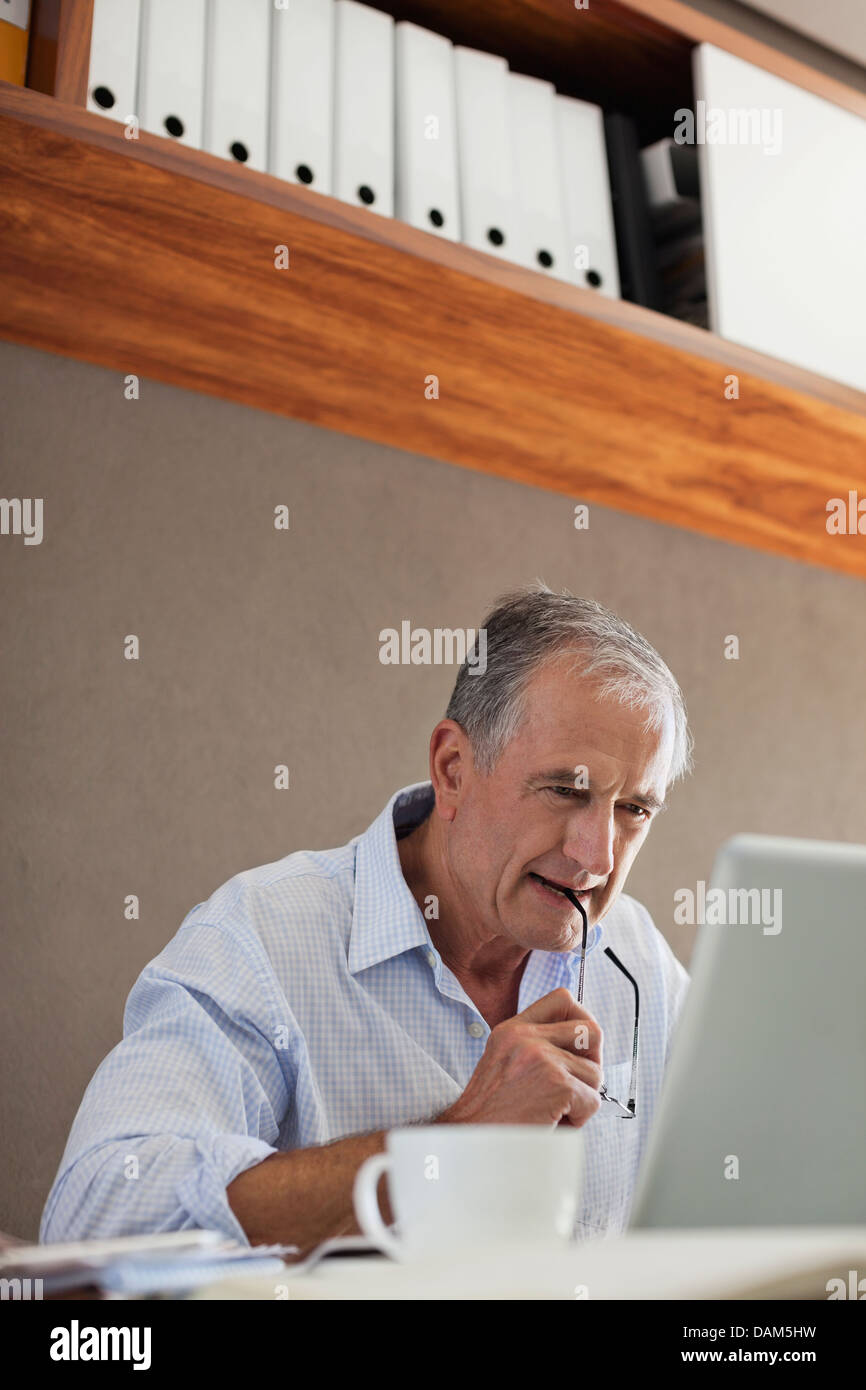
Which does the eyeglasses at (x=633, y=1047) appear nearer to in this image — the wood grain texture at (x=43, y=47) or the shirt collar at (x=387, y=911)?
the shirt collar at (x=387, y=911)

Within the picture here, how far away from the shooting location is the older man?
0.97 m

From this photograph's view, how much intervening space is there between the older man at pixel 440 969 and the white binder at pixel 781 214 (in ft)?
2.17

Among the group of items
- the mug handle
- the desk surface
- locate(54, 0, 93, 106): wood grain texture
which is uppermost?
locate(54, 0, 93, 106): wood grain texture

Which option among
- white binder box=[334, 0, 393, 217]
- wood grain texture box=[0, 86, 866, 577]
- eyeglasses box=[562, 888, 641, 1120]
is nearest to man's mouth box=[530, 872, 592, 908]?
eyeglasses box=[562, 888, 641, 1120]

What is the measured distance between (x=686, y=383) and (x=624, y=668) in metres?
0.63

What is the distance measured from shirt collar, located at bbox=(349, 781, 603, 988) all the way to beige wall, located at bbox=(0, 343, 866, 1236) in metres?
0.38

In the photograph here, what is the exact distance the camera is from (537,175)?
1.78 m

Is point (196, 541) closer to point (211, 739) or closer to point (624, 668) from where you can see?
point (211, 739)

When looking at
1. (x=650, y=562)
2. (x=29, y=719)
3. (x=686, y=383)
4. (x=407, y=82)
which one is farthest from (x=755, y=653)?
(x=29, y=719)

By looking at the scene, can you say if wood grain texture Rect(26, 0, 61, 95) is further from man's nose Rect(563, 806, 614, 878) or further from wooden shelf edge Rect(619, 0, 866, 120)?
man's nose Rect(563, 806, 614, 878)

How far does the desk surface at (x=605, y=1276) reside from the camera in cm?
47

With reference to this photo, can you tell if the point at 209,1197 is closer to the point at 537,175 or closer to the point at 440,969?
the point at 440,969

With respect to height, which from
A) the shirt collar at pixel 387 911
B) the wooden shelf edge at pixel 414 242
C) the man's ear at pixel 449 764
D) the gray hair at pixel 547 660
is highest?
the wooden shelf edge at pixel 414 242

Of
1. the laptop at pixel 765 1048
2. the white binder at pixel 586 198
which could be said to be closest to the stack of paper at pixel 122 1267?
the laptop at pixel 765 1048
